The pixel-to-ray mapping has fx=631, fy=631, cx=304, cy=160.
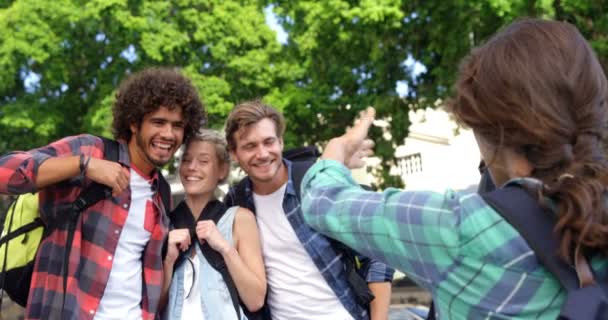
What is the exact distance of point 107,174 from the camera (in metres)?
2.74

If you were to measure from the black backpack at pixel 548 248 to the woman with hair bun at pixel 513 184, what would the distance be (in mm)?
14

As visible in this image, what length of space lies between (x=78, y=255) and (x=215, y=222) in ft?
2.13

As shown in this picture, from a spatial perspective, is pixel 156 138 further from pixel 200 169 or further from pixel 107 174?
pixel 107 174

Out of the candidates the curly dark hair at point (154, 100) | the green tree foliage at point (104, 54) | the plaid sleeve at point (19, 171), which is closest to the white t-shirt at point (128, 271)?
the curly dark hair at point (154, 100)

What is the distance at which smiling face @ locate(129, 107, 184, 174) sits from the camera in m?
3.15

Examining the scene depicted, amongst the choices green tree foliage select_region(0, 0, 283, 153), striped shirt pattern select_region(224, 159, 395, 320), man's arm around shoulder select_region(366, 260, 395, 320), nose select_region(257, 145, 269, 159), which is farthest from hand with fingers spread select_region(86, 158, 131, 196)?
green tree foliage select_region(0, 0, 283, 153)

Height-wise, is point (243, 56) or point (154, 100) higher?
point (154, 100)

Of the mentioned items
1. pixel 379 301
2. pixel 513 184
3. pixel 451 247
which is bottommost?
pixel 379 301

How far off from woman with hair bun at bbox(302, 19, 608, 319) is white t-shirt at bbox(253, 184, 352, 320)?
5.17 feet

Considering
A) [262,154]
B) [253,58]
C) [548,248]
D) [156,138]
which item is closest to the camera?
[548,248]

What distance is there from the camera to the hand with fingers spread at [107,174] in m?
2.73

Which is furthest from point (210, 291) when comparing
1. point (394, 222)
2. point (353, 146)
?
point (394, 222)

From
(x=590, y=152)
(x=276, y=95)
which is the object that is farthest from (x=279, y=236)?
(x=276, y=95)

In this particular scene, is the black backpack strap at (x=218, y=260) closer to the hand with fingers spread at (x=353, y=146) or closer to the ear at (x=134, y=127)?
the ear at (x=134, y=127)
